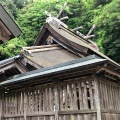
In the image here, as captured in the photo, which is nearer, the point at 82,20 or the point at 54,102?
the point at 54,102

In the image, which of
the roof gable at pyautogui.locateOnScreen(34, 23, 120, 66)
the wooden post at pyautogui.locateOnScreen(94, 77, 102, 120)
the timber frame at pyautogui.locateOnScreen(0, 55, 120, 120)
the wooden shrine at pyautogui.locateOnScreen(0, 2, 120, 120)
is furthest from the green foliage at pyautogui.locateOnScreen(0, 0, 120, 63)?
the wooden post at pyautogui.locateOnScreen(94, 77, 102, 120)

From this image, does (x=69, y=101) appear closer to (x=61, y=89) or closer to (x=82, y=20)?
(x=61, y=89)

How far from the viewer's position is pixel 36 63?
8.46m

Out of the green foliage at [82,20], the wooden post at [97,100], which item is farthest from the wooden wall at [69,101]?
the green foliage at [82,20]

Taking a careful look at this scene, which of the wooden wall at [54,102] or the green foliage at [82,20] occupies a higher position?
the green foliage at [82,20]

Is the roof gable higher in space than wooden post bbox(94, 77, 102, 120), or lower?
higher

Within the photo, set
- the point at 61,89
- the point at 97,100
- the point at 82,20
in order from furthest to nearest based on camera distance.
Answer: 1. the point at 82,20
2. the point at 61,89
3. the point at 97,100

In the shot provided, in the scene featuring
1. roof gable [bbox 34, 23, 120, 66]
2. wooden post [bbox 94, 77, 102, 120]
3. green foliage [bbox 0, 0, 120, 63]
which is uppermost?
green foliage [bbox 0, 0, 120, 63]

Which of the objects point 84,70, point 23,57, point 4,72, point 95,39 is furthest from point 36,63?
point 95,39

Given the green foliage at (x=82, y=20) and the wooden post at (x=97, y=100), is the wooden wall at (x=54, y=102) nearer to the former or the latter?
the wooden post at (x=97, y=100)

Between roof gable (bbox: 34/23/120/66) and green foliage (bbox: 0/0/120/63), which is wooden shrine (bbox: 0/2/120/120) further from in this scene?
green foliage (bbox: 0/0/120/63)

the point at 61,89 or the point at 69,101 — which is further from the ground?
the point at 61,89

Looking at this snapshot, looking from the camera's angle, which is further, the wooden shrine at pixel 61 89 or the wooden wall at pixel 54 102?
the wooden wall at pixel 54 102

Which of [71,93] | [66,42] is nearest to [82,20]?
[66,42]
